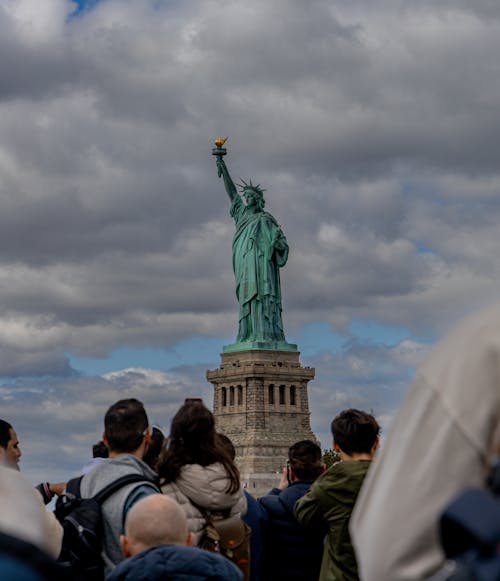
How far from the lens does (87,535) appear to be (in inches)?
220

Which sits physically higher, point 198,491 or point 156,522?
point 198,491

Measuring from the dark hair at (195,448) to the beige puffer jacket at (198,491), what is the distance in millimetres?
51

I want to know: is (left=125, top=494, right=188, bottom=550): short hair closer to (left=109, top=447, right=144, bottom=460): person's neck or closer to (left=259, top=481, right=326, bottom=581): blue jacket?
(left=109, top=447, right=144, bottom=460): person's neck

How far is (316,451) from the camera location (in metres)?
8.02

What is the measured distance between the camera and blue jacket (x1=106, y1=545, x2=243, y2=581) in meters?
4.41

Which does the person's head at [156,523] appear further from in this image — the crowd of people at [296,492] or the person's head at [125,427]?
the person's head at [125,427]

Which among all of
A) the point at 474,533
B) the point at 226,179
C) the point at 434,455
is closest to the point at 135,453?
the point at 434,455

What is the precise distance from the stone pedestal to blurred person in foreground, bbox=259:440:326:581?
46730mm

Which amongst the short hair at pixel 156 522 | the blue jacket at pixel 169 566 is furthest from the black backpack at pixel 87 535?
the short hair at pixel 156 522

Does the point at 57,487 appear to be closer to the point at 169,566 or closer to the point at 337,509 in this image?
the point at 337,509

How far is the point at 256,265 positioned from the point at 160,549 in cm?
5135

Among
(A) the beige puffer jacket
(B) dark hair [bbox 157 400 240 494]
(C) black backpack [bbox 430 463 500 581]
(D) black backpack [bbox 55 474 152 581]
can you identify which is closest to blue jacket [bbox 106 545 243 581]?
(D) black backpack [bbox 55 474 152 581]

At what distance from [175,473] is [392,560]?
448cm

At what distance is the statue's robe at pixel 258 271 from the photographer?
55688 mm
